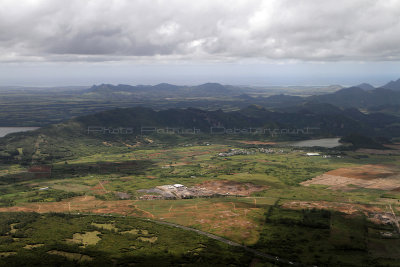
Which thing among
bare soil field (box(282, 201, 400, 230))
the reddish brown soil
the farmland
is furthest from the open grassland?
the reddish brown soil

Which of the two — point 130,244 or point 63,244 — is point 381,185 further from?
point 63,244

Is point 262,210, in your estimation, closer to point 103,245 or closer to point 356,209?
point 356,209

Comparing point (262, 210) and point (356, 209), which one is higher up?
point (356, 209)

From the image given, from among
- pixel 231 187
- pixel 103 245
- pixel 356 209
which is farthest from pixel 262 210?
pixel 103 245

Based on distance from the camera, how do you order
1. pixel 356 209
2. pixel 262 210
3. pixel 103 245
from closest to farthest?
pixel 103 245 < pixel 356 209 < pixel 262 210

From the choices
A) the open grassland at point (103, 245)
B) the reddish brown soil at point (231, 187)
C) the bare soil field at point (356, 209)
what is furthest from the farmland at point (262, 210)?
the open grassland at point (103, 245)

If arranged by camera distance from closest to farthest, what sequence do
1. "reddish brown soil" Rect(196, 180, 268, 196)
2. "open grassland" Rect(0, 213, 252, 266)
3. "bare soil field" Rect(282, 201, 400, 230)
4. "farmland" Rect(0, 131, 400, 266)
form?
"open grassland" Rect(0, 213, 252, 266)
"farmland" Rect(0, 131, 400, 266)
"bare soil field" Rect(282, 201, 400, 230)
"reddish brown soil" Rect(196, 180, 268, 196)

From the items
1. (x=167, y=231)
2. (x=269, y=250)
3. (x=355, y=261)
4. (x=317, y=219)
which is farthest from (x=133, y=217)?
(x=355, y=261)

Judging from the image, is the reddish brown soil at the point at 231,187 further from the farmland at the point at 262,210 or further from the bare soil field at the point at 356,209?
the bare soil field at the point at 356,209

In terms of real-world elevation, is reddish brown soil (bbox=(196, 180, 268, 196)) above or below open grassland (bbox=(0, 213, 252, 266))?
below

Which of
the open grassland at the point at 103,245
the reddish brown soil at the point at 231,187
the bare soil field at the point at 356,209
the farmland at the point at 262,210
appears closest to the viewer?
the open grassland at the point at 103,245

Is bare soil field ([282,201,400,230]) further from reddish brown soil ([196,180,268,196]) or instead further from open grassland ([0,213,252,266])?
open grassland ([0,213,252,266])

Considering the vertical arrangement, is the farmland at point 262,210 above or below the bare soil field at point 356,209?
below
